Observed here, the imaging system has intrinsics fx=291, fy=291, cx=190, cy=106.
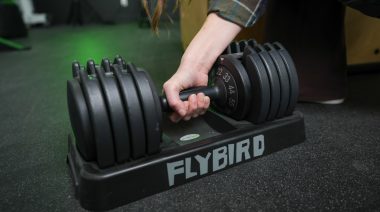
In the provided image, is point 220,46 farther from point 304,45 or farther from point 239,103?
point 304,45

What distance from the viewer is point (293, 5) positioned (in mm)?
966

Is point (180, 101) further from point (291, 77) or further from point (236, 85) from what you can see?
point (291, 77)

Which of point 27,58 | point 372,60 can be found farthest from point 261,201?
point 27,58

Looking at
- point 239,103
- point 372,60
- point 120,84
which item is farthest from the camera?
point 372,60

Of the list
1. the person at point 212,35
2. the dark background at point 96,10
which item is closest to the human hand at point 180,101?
the person at point 212,35

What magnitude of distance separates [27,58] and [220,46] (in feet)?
6.27

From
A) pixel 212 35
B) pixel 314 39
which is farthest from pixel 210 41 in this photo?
pixel 314 39

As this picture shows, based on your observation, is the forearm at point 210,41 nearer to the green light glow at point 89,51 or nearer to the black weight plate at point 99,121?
the black weight plate at point 99,121

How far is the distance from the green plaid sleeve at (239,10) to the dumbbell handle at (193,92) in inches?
Answer: 6.6

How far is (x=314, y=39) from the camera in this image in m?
0.97

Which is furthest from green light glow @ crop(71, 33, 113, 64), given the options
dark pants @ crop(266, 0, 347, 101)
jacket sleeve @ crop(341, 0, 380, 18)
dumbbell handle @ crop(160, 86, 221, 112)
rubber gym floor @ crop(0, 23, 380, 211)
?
jacket sleeve @ crop(341, 0, 380, 18)

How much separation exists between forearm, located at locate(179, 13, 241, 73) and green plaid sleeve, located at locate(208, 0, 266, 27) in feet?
0.04

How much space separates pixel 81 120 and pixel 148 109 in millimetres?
114

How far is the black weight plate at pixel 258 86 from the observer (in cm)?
63
